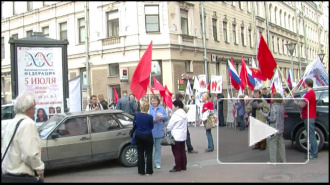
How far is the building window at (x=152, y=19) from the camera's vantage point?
2417 centimetres

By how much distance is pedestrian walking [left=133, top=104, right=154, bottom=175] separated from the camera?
7223 mm

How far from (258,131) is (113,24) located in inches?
822

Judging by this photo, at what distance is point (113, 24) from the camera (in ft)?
83.5

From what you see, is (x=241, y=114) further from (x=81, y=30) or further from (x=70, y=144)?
(x=81, y=30)

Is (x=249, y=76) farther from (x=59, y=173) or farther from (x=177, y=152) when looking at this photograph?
(x=59, y=173)

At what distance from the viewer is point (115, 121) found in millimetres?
8320

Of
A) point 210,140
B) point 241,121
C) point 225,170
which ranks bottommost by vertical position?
point 225,170

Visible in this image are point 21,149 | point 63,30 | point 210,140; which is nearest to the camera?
point 21,149

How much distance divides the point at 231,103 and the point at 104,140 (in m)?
3.09

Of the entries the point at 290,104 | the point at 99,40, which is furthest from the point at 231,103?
the point at 99,40

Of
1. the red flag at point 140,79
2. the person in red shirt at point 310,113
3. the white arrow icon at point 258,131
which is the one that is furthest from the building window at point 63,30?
the person in red shirt at point 310,113

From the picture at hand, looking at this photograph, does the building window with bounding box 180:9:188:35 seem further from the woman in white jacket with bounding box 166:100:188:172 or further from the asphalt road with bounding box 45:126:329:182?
the woman in white jacket with bounding box 166:100:188:172

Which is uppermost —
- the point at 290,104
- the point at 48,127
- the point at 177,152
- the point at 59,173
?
the point at 290,104

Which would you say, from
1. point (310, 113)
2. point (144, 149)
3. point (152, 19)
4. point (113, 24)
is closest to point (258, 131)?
point (310, 113)
